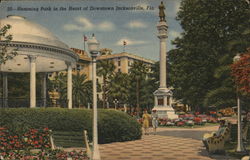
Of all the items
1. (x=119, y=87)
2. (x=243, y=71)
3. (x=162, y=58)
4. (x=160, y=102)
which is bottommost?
(x=160, y=102)

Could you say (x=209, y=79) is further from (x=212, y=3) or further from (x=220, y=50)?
(x=212, y=3)

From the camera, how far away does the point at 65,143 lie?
1103 centimetres

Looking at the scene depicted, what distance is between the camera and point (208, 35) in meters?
19.5

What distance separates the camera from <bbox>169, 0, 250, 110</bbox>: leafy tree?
1859 centimetres

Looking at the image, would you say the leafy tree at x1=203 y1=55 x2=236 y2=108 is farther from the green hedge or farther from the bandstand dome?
the bandstand dome

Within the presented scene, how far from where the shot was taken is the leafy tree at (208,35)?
18594 millimetres

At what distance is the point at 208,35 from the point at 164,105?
2091 centimetres

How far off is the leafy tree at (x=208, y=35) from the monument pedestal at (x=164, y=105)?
1747 centimetres

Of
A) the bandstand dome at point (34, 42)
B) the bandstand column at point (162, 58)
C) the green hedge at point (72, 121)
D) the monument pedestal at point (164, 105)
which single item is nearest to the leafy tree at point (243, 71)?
the green hedge at point (72, 121)

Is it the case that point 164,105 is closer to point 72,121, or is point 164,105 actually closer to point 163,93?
point 163,93

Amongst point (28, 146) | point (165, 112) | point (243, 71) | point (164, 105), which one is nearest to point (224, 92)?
point (243, 71)

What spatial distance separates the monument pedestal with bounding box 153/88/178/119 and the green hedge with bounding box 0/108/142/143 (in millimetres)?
20126

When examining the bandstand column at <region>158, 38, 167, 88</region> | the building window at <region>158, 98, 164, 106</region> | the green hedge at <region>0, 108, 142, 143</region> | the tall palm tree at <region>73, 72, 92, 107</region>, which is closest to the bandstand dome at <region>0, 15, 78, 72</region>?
the green hedge at <region>0, 108, 142, 143</region>

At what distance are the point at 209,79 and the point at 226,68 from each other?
17.2ft
